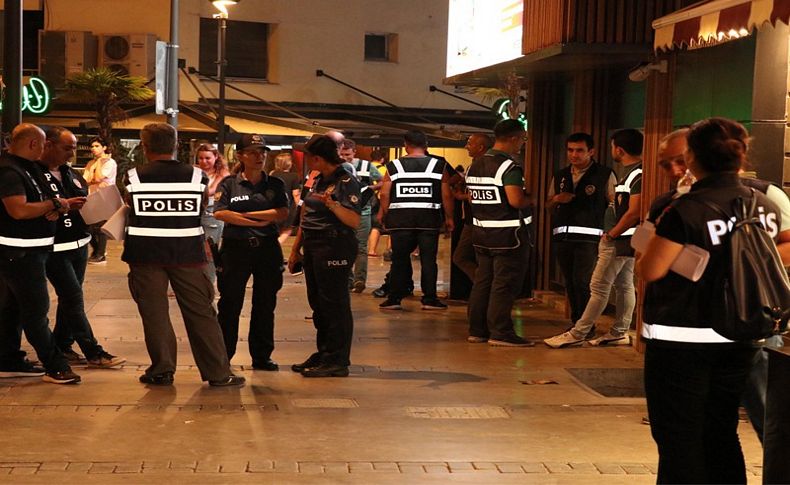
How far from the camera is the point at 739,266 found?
490 centimetres

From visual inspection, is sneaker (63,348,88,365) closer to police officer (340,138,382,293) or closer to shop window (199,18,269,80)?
police officer (340,138,382,293)

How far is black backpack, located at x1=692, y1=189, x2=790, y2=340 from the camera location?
193 inches

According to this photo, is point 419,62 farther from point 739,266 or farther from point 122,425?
point 739,266

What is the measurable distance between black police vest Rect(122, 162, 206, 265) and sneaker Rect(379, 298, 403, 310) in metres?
4.90

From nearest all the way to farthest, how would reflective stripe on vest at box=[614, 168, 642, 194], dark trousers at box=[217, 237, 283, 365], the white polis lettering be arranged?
dark trousers at box=[217, 237, 283, 365], reflective stripe on vest at box=[614, 168, 642, 194], the white polis lettering

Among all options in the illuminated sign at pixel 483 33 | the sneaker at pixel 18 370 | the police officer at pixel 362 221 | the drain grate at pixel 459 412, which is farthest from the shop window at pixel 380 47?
the drain grate at pixel 459 412

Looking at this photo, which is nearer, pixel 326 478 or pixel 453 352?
pixel 326 478

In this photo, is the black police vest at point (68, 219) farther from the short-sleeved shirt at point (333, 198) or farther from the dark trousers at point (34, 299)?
the short-sleeved shirt at point (333, 198)

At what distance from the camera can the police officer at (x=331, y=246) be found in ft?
29.4

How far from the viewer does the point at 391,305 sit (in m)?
13.1

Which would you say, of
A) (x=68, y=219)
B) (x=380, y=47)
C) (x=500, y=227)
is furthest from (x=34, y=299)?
(x=380, y=47)

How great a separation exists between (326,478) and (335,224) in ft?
10.1

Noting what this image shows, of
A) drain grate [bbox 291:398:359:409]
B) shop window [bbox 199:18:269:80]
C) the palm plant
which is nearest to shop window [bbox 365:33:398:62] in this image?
shop window [bbox 199:18:269:80]

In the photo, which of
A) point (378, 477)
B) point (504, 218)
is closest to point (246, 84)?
point (504, 218)
